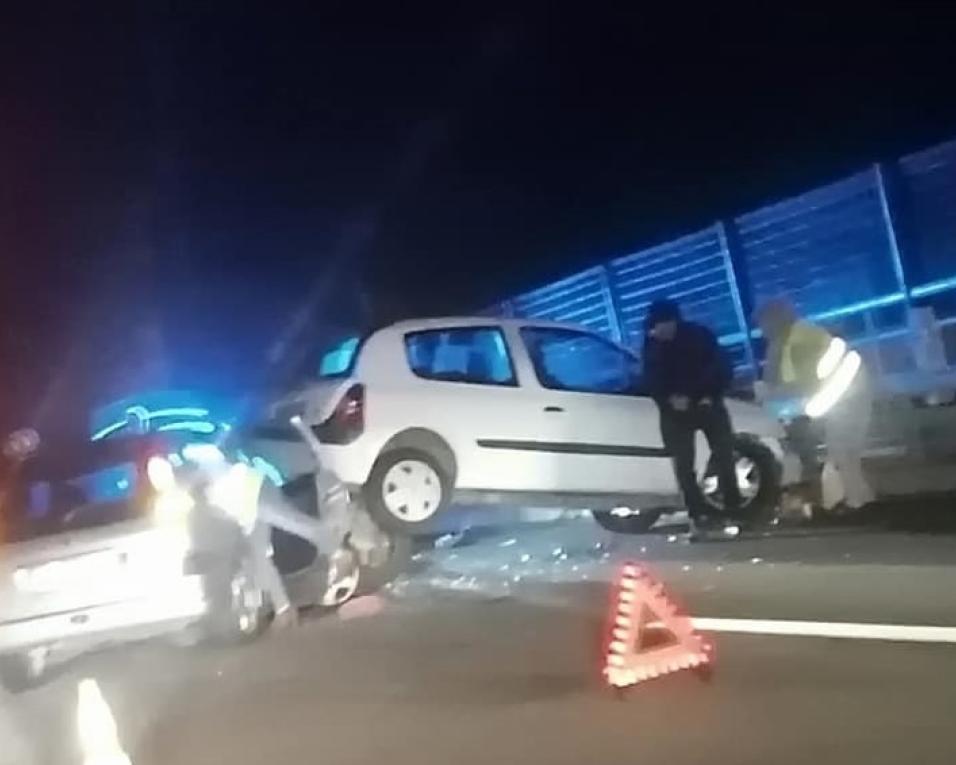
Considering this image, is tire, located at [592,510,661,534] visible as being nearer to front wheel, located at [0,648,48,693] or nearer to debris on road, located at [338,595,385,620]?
debris on road, located at [338,595,385,620]

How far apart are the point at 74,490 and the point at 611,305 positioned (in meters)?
10.3

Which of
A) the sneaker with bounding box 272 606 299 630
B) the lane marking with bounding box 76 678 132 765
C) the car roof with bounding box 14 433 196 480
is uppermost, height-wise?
the car roof with bounding box 14 433 196 480

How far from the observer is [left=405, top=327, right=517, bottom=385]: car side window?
15.4 m

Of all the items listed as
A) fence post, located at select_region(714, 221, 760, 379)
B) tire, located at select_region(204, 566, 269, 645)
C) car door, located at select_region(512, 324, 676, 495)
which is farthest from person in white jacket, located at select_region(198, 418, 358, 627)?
fence post, located at select_region(714, 221, 760, 379)

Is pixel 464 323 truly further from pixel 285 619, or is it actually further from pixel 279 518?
pixel 285 619

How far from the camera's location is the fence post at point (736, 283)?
19094 millimetres

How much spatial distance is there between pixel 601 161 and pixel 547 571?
2300 cm

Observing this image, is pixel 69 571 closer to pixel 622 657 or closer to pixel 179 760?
pixel 179 760

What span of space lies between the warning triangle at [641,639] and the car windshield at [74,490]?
349 cm

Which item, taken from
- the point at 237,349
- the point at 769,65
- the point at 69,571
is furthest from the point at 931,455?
the point at 237,349

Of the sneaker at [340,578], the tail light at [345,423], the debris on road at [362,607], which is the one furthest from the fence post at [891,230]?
the sneaker at [340,578]

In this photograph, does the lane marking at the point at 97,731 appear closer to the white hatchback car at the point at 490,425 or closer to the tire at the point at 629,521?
the white hatchback car at the point at 490,425

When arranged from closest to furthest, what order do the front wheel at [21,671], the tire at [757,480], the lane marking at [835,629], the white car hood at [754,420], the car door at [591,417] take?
the lane marking at [835,629]
the front wheel at [21,671]
the car door at [591,417]
the tire at [757,480]
the white car hood at [754,420]

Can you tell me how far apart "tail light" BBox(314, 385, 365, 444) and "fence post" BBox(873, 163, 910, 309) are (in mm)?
5005
